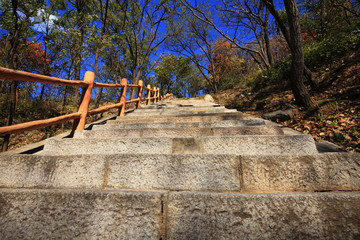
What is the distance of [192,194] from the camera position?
1040mm

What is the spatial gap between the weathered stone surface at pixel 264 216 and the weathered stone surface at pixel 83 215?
0.16 metres

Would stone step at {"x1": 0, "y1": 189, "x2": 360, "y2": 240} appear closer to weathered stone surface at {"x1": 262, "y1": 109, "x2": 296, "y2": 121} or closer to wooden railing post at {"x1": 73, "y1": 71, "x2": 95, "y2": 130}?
wooden railing post at {"x1": 73, "y1": 71, "x2": 95, "y2": 130}

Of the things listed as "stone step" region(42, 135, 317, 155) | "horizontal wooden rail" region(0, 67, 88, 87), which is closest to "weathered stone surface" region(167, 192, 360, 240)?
"stone step" region(42, 135, 317, 155)

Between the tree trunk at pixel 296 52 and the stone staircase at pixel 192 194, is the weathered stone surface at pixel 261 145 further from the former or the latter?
the tree trunk at pixel 296 52

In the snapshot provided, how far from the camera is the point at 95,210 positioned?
105cm

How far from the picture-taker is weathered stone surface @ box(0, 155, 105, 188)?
1.38 m

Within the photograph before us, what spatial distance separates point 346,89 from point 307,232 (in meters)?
5.16

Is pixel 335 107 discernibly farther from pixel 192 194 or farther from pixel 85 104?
pixel 85 104

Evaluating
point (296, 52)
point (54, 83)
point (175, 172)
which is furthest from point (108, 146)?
point (296, 52)

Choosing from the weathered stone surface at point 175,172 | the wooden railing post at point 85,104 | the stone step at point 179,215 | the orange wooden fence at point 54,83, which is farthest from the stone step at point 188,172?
the wooden railing post at point 85,104

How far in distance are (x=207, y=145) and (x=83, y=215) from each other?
1.23 metres

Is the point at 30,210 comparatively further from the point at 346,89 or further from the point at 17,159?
the point at 346,89

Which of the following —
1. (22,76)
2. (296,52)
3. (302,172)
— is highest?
(296,52)

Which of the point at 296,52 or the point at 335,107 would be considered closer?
the point at 335,107
